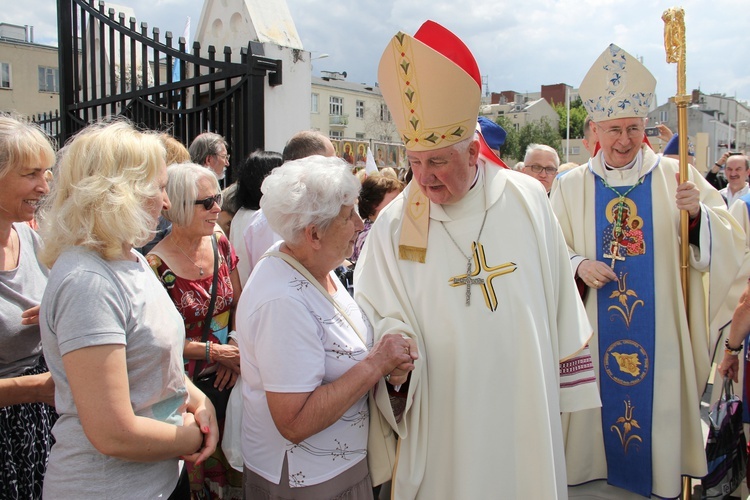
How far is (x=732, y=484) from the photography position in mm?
3139

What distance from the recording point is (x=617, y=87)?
342 centimetres

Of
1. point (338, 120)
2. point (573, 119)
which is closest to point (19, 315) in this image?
point (338, 120)

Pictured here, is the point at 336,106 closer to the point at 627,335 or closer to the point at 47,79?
the point at 47,79

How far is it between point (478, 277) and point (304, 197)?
77 cm

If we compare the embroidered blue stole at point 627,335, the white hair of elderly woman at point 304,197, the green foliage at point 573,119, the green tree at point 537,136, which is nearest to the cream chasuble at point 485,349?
the white hair of elderly woman at point 304,197

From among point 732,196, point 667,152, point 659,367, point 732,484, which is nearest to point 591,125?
point 659,367

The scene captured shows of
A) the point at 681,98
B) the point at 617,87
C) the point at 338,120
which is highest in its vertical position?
the point at 338,120

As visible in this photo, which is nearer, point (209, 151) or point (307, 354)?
point (307, 354)

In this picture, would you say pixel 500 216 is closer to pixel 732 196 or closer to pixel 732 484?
pixel 732 484

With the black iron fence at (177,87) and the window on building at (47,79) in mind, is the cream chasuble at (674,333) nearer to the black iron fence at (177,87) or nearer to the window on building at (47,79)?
the black iron fence at (177,87)

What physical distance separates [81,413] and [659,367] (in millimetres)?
2981

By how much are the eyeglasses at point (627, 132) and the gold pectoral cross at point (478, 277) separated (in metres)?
1.60

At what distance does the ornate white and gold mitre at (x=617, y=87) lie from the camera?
3344mm

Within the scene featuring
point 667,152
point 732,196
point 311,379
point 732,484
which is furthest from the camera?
point 732,196
